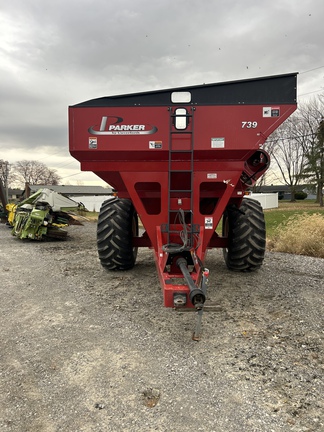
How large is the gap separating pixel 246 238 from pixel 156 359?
3.06 meters

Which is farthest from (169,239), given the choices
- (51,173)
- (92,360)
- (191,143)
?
(51,173)

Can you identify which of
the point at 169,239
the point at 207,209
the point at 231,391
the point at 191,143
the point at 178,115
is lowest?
the point at 231,391

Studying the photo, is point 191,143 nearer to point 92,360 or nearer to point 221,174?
point 221,174

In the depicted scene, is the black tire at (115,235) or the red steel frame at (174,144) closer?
Result: the red steel frame at (174,144)

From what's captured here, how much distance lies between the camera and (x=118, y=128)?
449cm

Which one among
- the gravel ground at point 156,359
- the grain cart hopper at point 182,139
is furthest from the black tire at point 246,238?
the grain cart hopper at point 182,139

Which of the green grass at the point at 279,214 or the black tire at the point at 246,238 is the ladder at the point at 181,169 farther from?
the green grass at the point at 279,214

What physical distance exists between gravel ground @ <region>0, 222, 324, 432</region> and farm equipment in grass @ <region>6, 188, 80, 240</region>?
17.2ft

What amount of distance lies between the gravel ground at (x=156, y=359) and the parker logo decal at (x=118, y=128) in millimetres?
2215

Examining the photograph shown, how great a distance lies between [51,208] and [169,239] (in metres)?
7.40

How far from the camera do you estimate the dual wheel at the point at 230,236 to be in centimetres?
546

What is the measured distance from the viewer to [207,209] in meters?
5.50

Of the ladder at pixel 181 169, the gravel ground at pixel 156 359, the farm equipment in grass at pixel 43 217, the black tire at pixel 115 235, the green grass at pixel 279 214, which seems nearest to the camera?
the gravel ground at pixel 156 359

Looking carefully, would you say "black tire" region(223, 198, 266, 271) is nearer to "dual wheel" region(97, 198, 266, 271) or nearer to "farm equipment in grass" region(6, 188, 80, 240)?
"dual wheel" region(97, 198, 266, 271)
